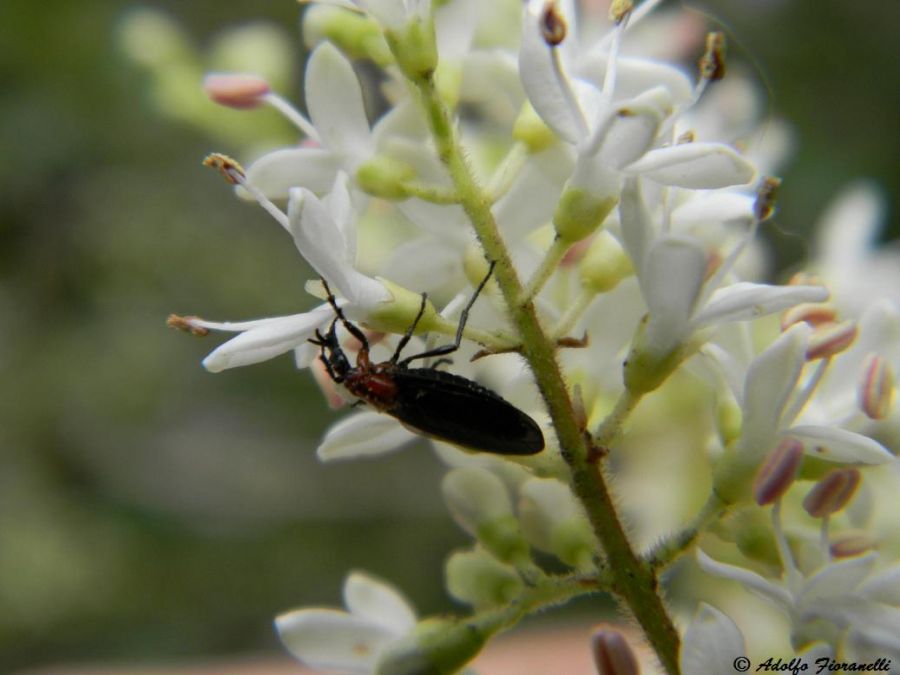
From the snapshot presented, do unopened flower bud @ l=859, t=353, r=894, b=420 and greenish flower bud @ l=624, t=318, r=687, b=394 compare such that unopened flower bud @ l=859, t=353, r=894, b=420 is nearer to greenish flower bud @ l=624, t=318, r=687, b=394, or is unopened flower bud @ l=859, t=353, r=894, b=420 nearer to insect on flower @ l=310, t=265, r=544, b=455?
greenish flower bud @ l=624, t=318, r=687, b=394

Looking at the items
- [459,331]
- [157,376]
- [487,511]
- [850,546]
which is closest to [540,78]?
[459,331]

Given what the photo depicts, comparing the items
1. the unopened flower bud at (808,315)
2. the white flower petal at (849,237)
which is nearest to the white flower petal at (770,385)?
the unopened flower bud at (808,315)

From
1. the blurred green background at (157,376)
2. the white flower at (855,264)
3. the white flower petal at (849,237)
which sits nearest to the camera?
the white flower at (855,264)

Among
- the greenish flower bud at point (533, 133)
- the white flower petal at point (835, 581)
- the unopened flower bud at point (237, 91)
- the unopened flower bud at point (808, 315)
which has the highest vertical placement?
the unopened flower bud at point (237, 91)

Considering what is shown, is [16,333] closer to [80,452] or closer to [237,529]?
[80,452]

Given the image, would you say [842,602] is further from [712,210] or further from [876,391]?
[712,210]

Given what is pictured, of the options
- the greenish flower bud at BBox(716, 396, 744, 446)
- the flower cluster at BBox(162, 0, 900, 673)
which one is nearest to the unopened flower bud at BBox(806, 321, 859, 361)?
the flower cluster at BBox(162, 0, 900, 673)

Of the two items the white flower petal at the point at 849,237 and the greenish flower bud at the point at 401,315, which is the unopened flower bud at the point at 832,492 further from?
the white flower petal at the point at 849,237
